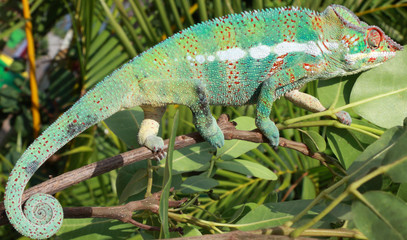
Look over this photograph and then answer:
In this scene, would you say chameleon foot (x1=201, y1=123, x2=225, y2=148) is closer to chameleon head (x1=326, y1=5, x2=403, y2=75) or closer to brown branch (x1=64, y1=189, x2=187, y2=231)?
brown branch (x1=64, y1=189, x2=187, y2=231)

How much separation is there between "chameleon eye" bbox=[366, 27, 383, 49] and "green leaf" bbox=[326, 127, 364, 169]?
0.29m

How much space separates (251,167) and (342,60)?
1.27 feet

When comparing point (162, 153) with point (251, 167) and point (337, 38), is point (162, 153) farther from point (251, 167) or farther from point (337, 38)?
point (337, 38)

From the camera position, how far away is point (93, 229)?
1069 millimetres

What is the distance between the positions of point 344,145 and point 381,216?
0.45 m

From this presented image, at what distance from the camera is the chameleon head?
1163 millimetres

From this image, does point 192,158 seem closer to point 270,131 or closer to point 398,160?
point 270,131

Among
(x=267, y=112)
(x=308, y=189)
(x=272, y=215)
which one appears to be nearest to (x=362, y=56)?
(x=267, y=112)

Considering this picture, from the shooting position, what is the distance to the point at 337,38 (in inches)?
49.1

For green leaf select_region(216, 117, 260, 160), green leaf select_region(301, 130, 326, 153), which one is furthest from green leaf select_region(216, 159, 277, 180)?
green leaf select_region(301, 130, 326, 153)

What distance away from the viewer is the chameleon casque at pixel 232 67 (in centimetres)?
110

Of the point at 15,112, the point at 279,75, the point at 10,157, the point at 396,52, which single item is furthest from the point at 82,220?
the point at 15,112

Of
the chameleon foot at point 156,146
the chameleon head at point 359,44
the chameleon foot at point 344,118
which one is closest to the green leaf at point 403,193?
the chameleon foot at point 344,118

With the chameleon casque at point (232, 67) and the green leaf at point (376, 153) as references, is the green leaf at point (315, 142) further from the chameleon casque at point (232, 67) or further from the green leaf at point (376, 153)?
the green leaf at point (376, 153)
